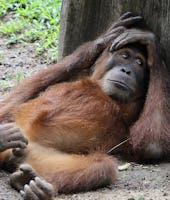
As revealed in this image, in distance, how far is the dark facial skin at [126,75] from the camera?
417cm

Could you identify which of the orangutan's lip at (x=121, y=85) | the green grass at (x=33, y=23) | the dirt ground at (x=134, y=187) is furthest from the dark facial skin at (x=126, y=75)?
the green grass at (x=33, y=23)

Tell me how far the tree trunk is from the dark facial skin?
0.71ft

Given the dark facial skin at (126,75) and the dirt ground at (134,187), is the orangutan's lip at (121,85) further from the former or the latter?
the dirt ground at (134,187)

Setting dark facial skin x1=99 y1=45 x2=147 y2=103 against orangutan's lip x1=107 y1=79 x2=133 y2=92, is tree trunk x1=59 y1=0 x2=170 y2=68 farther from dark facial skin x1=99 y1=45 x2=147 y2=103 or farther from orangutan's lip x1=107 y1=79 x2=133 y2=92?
orangutan's lip x1=107 y1=79 x2=133 y2=92

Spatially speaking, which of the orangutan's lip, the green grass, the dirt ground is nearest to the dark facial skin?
the orangutan's lip

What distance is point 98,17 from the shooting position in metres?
4.67

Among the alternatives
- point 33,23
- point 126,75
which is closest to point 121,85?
point 126,75

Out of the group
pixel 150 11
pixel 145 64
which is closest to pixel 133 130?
pixel 145 64

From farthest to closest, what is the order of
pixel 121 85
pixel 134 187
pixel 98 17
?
pixel 98 17 → pixel 121 85 → pixel 134 187

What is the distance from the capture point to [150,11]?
4383mm

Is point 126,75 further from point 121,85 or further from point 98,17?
point 98,17

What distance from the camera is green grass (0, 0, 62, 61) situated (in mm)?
6059

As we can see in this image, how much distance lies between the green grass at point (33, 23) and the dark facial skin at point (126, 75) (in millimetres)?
1538

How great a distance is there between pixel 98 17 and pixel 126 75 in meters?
0.67
